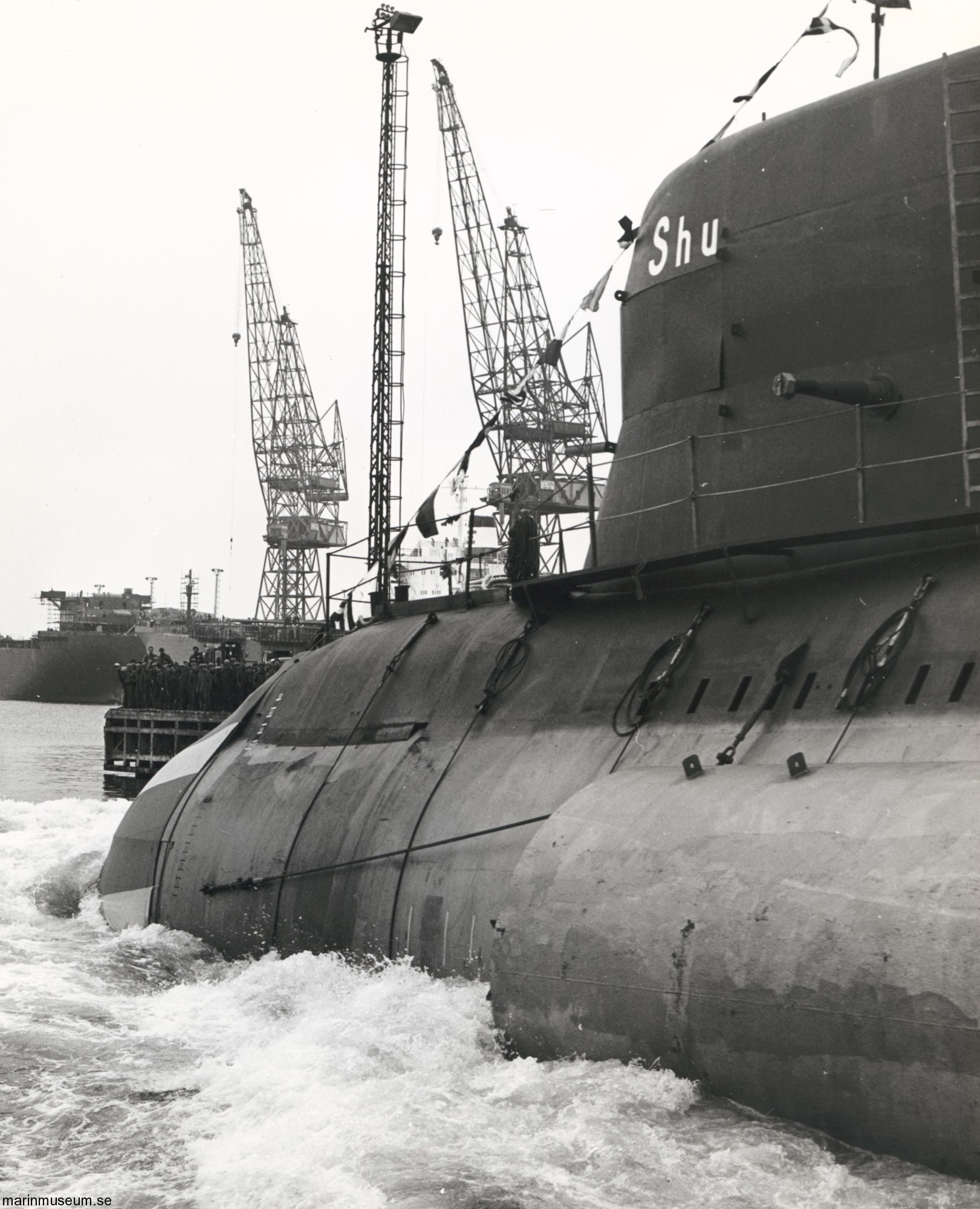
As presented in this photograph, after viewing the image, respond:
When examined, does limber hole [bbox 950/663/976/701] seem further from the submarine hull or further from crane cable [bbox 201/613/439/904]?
crane cable [bbox 201/613/439/904]

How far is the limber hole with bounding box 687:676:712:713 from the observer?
982cm

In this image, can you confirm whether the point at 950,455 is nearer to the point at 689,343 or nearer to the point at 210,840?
the point at 689,343

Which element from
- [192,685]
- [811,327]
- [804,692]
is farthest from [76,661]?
[804,692]

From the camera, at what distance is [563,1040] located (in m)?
7.97

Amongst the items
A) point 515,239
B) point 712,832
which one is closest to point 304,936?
point 712,832

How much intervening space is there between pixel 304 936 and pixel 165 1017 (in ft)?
4.61

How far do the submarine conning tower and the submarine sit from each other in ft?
0.09

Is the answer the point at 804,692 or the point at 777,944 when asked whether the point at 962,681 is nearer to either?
the point at 804,692

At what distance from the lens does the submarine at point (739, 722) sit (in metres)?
6.73

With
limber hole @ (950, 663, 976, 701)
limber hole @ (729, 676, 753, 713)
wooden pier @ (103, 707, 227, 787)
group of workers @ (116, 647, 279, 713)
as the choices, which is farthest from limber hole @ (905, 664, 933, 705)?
wooden pier @ (103, 707, 227, 787)

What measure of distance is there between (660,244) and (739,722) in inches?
178

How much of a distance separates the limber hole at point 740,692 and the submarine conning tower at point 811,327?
3.06 ft

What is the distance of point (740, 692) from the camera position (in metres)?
9.56

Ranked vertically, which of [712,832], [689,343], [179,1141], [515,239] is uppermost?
[515,239]
